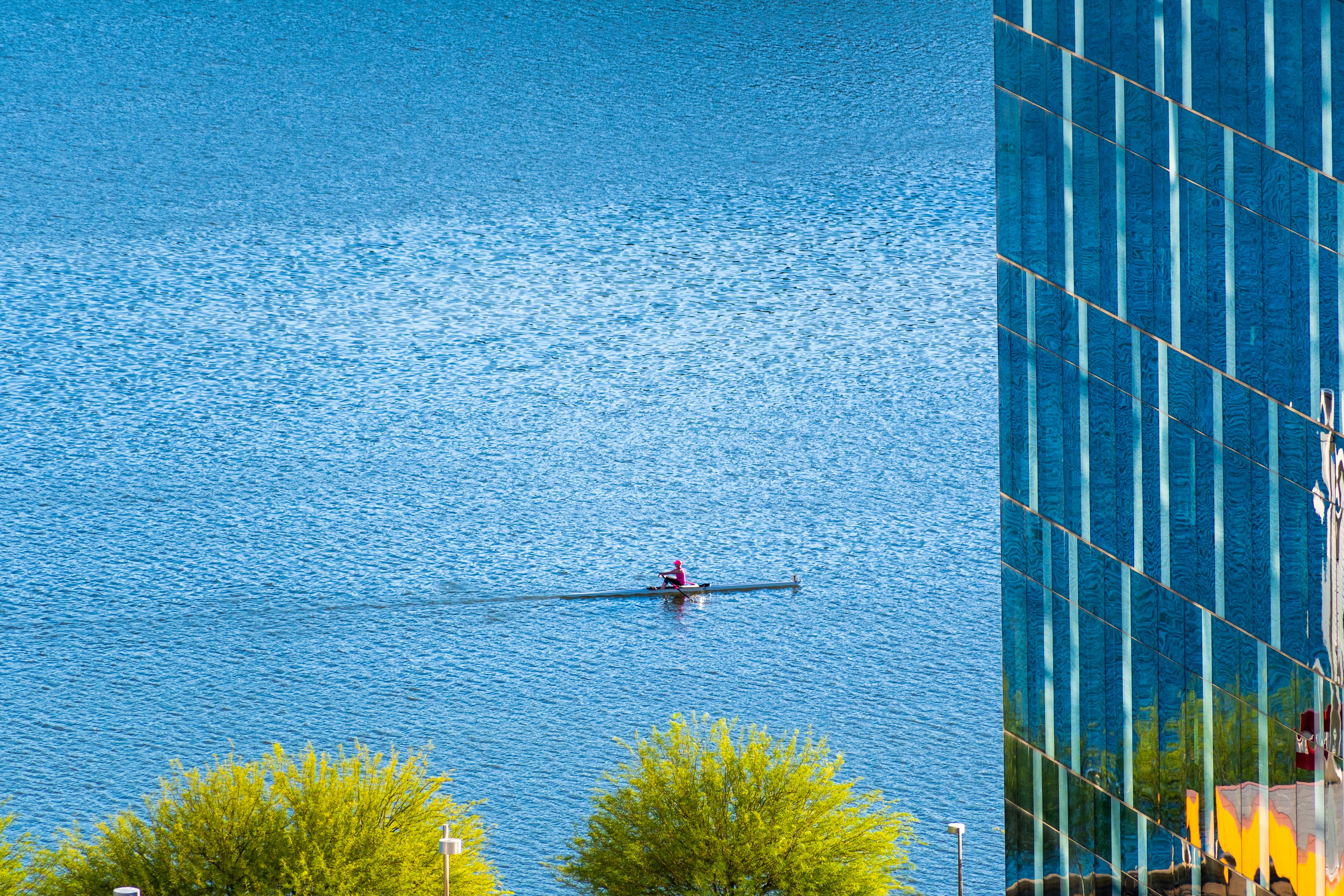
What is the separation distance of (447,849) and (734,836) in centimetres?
872

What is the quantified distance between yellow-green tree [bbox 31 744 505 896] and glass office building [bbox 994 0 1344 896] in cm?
1480

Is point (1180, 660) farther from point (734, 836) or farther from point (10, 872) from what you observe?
point (10, 872)

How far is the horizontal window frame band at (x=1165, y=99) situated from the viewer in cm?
2820

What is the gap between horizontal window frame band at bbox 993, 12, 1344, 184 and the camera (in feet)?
92.5

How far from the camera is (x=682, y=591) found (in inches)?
3556

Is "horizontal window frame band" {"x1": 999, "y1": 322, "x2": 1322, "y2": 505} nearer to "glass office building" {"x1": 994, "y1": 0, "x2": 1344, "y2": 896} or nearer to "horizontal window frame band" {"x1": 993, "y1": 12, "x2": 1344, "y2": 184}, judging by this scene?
"glass office building" {"x1": 994, "y1": 0, "x2": 1344, "y2": 896}

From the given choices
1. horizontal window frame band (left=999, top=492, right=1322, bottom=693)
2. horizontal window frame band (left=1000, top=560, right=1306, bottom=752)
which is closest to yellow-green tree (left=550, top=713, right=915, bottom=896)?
horizontal window frame band (left=1000, top=560, right=1306, bottom=752)

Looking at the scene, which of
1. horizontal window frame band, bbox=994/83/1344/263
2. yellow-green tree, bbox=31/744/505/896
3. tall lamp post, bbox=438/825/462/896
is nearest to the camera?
horizontal window frame band, bbox=994/83/1344/263

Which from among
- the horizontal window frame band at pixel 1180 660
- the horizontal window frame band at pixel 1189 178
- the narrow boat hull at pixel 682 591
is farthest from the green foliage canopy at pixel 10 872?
the narrow boat hull at pixel 682 591

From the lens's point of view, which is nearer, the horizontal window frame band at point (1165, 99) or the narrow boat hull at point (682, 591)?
the horizontal window frame band at point (1165, 99)

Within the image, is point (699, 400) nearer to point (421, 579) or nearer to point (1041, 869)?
point (421, 579)

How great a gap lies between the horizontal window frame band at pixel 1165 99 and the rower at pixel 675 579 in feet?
199

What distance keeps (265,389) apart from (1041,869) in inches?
3471

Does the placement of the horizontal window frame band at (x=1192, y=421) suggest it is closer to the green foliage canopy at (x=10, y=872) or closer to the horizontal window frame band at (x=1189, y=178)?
the horizontal window frame band at (x=1189, y=178)
